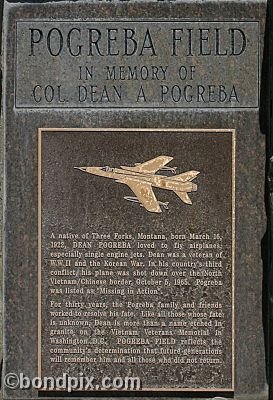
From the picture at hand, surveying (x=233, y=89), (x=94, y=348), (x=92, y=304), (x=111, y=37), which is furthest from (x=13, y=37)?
(x=94, y=348)

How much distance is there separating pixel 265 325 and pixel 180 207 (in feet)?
3.43

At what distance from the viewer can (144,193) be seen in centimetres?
499

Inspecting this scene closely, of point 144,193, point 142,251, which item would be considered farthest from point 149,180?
point 142,251

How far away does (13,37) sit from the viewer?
16.6 feet

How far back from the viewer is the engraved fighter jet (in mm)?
4969

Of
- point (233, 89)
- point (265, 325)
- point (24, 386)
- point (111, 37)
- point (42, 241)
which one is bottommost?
point (24, 386)

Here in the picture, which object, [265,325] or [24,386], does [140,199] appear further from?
[24,386]

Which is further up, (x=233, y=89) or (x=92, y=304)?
(x=233, y=89)

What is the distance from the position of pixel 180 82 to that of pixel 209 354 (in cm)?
196

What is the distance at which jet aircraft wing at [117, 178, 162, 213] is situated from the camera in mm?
4977

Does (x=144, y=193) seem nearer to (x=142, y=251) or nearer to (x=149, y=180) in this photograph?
(x=149, y=180)

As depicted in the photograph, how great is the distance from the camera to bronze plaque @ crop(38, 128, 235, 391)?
4965 mm

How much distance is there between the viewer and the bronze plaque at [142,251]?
16.3 feet

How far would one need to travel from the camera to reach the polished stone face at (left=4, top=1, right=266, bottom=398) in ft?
16.3
